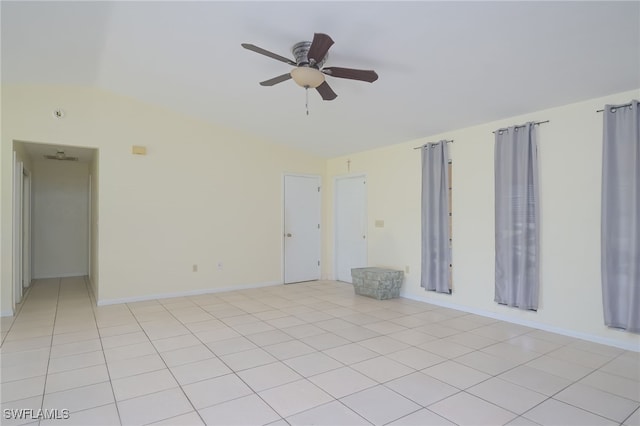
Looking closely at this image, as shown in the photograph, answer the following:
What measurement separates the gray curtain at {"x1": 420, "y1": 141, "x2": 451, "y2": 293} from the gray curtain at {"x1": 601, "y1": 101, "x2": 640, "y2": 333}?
1.77 metres

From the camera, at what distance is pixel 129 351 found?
125 inches

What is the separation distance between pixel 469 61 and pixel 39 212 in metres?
7.93

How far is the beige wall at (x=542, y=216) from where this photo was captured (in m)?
3.48

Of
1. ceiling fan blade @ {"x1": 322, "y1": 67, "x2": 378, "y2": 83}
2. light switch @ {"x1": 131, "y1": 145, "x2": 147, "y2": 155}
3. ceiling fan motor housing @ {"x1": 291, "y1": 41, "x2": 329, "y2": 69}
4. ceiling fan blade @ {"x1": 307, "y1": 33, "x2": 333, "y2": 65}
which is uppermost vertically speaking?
ceiling fan motor housing @ {"x1": 291, "y1": 41, "x2": 329, "y2": 69}

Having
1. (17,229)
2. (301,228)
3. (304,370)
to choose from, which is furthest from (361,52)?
(17,229)

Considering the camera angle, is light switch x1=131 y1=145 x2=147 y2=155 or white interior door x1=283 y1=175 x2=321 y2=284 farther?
white interior door x1=283 y1=175 x2=321 y2=284

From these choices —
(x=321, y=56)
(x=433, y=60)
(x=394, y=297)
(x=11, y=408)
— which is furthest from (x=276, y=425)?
(x=394, y=297)

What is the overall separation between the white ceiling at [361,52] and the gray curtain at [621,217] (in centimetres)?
36

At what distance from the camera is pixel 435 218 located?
4891 millimetres

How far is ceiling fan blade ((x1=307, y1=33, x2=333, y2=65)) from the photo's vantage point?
2453 millimetres

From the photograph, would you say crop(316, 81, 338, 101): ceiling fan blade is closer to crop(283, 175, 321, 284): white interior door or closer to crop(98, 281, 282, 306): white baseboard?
crop(283, 175, 321, 284): white interior door

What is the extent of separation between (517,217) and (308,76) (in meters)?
2.91

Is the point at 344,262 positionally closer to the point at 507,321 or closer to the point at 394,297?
the point at 394,297

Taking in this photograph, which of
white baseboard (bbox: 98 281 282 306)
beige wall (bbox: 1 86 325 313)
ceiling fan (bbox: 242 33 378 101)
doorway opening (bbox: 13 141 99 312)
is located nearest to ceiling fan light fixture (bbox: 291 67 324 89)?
ceiling fan (bbox: 242 33 378 101)
